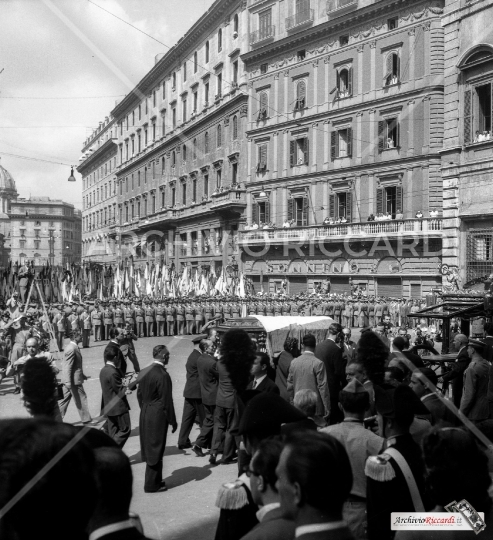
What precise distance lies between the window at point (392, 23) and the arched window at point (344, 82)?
3360 mm

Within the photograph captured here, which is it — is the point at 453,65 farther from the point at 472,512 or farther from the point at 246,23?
the point at 472,512

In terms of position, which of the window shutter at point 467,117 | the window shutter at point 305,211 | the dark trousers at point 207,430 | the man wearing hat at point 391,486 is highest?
the window shutter at point 467,117

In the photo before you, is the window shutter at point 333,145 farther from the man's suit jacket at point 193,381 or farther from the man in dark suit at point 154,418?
the man in dark suit at point 154,418

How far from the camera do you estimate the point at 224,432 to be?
29.5 ft

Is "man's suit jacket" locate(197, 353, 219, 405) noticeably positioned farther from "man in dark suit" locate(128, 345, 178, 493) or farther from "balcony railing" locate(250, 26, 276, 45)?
"balcony railing" locate(250, 26, 276, 45)

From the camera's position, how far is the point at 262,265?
41531mm

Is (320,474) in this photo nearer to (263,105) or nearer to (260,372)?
(260,372)

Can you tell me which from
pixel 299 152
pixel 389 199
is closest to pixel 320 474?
pixel 389 199

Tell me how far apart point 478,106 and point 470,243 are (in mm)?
5359

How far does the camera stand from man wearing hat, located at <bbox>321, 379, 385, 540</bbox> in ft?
13.7

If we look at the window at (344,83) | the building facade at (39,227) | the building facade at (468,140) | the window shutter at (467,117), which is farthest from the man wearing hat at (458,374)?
the building facade at (39,227)

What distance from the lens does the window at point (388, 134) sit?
1337 inches

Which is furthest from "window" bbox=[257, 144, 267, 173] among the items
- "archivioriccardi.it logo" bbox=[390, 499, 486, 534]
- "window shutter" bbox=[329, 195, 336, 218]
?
"archivioriccardi.it logo" bbox=[390, 499, 486, 534]

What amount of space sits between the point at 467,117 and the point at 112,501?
25473 mm
